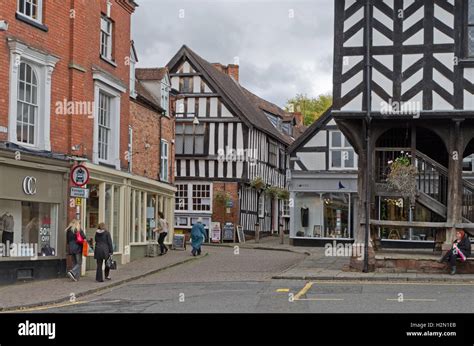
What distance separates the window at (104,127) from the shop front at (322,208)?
16001 mm

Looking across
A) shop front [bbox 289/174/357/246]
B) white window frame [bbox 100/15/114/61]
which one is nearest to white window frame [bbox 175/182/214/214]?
shop front [bbox 289/174/357/246]

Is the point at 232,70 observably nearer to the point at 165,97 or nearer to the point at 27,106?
the point at 165,97

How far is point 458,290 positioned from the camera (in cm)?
1783

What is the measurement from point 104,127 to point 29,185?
19.2ft

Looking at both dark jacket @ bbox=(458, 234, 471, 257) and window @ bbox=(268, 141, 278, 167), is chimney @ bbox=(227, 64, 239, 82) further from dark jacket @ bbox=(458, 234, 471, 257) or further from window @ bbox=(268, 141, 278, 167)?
dark jacket @ bbox=(458, 234, 471, 257)

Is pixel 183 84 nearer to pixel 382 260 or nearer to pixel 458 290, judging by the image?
pixel 382 260

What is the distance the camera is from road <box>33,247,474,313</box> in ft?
47.6

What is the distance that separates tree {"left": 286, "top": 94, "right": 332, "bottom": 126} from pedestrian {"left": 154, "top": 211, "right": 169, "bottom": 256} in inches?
1822

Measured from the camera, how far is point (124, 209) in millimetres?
27188

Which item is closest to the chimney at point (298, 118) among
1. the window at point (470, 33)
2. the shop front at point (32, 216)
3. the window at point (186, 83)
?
the window at point (186, 83)

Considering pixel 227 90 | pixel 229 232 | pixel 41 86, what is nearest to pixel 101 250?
pixel 41 86

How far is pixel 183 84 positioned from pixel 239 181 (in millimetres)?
6826

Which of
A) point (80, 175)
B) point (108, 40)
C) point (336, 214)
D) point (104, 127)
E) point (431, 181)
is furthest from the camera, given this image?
point (336, 214)
